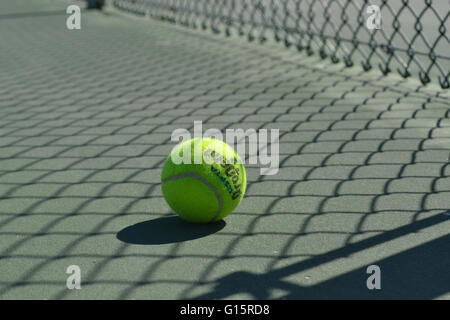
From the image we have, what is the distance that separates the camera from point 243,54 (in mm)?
8406

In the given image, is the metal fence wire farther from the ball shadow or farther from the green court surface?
the ball shadow

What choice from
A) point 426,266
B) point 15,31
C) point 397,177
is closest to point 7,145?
point 397,177

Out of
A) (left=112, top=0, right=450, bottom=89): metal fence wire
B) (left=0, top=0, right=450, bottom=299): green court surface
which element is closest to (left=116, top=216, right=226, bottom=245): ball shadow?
(left=0, top=0, right=450, bottom=299): green court surface

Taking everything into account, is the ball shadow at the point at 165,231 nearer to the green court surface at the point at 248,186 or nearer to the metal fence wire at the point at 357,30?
the green court surface at the point at 248,186

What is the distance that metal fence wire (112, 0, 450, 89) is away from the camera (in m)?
6.45

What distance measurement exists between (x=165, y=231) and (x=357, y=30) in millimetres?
4397

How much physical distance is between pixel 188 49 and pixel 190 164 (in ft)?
18.6

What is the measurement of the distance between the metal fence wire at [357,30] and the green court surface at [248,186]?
11.3 inches

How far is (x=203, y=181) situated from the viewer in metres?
3.47

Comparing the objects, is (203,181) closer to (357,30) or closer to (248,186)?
(248,186)

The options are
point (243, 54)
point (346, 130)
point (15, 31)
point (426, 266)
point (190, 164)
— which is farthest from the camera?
point (15, 31)

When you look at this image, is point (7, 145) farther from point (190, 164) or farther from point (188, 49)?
point (188, 49)

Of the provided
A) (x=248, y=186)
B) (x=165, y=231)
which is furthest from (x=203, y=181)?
(x=248, y=186)

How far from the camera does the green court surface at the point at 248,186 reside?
2996 mm
